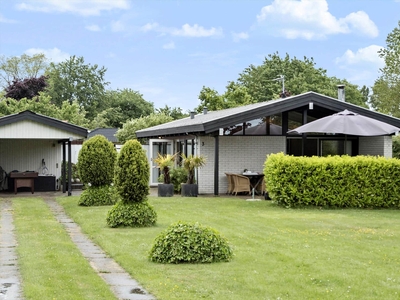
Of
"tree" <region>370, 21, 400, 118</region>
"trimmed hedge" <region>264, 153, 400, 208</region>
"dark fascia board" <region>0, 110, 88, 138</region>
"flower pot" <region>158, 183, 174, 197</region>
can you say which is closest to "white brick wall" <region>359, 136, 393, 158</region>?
"trimmed hedge" <region>264, 153, 400, 208</region>

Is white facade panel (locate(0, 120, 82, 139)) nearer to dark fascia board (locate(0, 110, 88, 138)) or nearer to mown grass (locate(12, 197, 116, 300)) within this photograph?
dark fascia board (locate(0, 110, 88, 138))

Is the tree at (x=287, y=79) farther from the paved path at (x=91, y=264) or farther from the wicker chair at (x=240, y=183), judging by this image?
the paved path at (x=91, y=264)

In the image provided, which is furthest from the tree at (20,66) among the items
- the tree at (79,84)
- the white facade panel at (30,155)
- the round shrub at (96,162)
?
the round shrub at (96,162)

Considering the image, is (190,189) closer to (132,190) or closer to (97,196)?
(97,196)

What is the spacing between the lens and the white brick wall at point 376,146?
23594mm

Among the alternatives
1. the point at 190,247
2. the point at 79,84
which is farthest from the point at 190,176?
the point at 79,84

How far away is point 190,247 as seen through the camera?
29.9 feet

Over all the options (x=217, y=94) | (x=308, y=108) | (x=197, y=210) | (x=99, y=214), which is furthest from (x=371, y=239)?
(x=217, y=94)

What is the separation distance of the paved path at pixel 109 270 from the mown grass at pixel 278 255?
13cm

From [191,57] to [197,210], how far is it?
2424 centimetres

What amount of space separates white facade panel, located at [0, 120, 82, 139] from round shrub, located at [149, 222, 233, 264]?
1306cm

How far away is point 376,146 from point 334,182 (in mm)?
7276

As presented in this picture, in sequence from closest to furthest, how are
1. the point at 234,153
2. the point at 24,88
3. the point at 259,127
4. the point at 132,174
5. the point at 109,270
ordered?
the point at 109,270
the point at 132,174
the point at 259,127
the point at 234,153
the point at 24,88

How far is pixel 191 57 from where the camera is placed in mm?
39469
